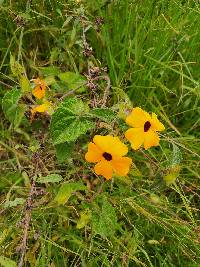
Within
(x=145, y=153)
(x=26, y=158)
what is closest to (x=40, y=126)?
(x=26, y=158)

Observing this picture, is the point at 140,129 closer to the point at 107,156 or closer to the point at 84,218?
the point at 107,156

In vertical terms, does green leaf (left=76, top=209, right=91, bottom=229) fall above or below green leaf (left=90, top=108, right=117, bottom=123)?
below

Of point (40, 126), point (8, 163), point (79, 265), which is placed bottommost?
point (79, 265)

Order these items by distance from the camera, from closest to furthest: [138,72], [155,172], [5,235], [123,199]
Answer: [5,235]
[123,199]
[155,172]
[138,72]

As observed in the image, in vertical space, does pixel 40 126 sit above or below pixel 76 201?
above

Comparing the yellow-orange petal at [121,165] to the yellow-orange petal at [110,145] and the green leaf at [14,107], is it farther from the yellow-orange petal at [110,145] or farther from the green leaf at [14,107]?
the green leaf at [14,107]

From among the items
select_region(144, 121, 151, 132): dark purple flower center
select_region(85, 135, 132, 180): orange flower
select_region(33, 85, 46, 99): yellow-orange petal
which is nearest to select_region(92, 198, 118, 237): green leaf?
select_region(85, 135, 132, 180): orange flower

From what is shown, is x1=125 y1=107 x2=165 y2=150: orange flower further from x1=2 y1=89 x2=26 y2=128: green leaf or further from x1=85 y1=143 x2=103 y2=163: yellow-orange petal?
x1=2 y1=89 x2=26 y2=128: green leaf

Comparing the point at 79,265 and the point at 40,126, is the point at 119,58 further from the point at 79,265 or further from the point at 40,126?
the point at 79,265
